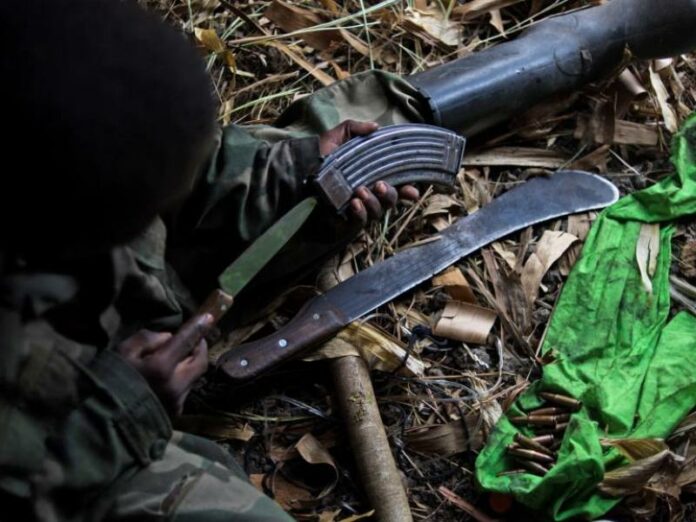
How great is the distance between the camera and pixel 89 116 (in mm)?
1194

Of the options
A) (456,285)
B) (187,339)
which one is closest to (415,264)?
(456,285)

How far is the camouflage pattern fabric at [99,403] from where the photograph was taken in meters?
1.49

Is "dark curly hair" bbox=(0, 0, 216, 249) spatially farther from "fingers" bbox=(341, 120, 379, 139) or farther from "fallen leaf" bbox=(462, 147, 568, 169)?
"fallen leaf" bbox=(462, 147, 568, 169)

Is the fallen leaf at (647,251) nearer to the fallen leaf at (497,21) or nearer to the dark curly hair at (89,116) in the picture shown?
the fallen leaf at (497,21)

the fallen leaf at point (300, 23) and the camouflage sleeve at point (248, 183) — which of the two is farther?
the fallen leaf at point (300, 23)

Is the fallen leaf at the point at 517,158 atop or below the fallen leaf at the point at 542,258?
atop

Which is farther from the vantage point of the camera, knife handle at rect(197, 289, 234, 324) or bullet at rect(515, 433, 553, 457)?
bullet at rect(515, 433, 553, 457)

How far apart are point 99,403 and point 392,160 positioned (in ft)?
2.89

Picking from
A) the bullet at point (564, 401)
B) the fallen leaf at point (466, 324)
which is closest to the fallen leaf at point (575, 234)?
the fallen leaf at point (466, 324)

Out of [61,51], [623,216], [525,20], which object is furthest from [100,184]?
[525,20]

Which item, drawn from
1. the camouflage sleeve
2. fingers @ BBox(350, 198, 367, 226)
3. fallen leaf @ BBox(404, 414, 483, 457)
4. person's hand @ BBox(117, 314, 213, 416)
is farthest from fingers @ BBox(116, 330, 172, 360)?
fallen leaf @ BBox(404, 414, 483, 457)

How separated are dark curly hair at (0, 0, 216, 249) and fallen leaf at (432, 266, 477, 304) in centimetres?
102

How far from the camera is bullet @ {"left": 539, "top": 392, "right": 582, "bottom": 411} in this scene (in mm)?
2039

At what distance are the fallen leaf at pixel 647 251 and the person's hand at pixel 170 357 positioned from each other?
1083 millimetres
